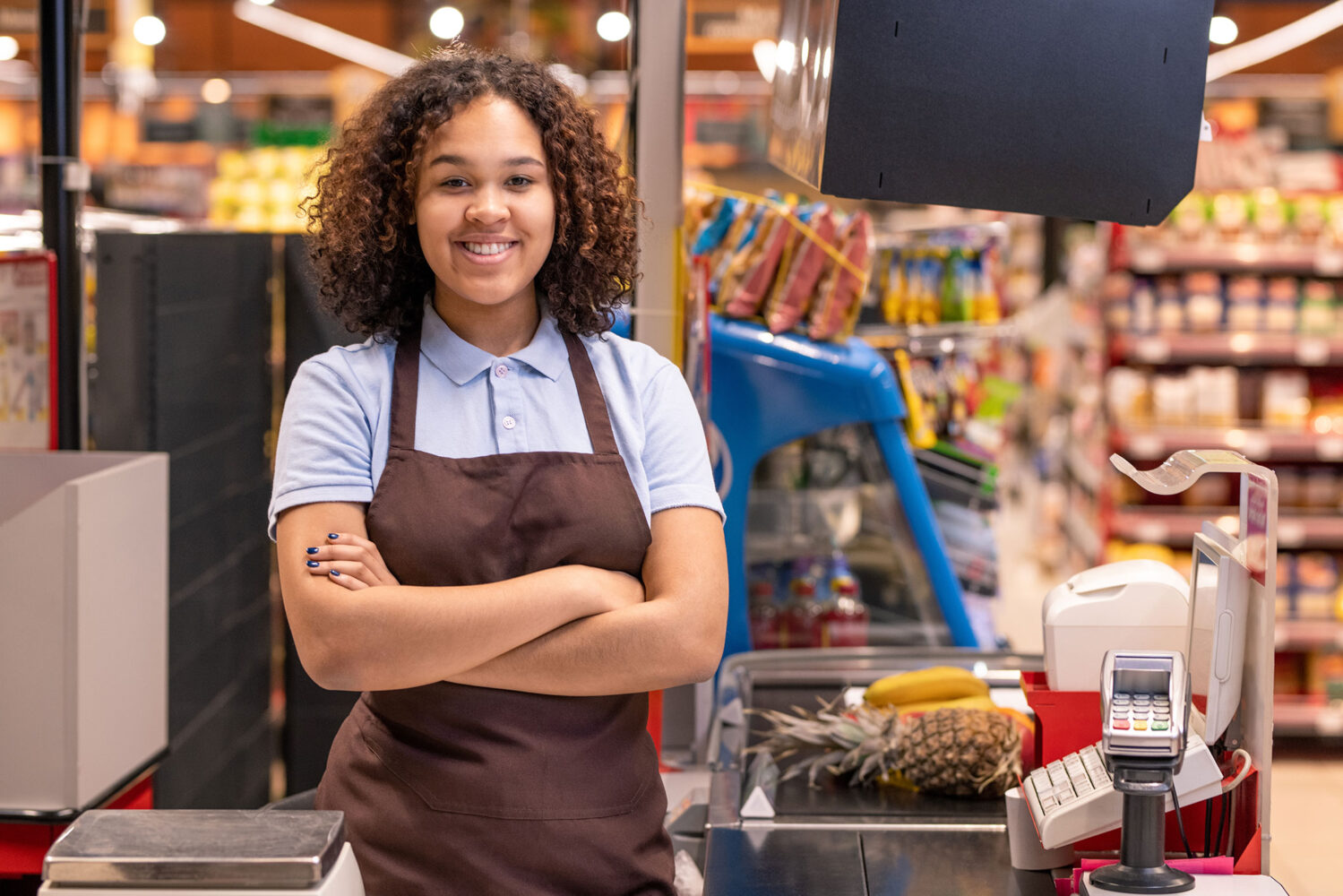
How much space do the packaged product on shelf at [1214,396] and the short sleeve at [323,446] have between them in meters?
5.30

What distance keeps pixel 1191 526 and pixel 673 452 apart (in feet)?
16.7

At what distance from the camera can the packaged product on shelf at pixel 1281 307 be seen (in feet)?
20.5

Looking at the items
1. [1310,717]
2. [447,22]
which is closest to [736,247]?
[1310,717]

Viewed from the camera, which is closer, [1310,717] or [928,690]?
[928,690]

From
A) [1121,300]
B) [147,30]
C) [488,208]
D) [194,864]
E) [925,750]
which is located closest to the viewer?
[194,864]

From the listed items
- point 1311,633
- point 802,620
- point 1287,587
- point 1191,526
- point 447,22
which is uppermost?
point 447,22

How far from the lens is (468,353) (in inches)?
67.9

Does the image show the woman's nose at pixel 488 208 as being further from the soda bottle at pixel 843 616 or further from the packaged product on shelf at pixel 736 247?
the soda bottle at pixel 843 616

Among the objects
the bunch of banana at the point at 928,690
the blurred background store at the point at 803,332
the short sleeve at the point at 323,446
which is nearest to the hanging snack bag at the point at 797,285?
the blurred background store at the point at 803,332

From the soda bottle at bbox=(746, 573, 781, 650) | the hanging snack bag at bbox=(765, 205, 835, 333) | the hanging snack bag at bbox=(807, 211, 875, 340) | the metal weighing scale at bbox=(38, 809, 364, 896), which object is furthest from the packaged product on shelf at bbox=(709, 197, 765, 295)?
the metal weighing scale at bbox=(38, 809, 364, 896)

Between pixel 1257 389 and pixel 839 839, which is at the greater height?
pixel 1257 389

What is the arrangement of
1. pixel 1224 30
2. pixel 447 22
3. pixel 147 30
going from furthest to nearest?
pixel 447 22, pixel 147 30, pixel 1224 30

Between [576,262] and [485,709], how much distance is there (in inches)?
23.1

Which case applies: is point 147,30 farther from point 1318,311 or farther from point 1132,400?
point 1318,311
